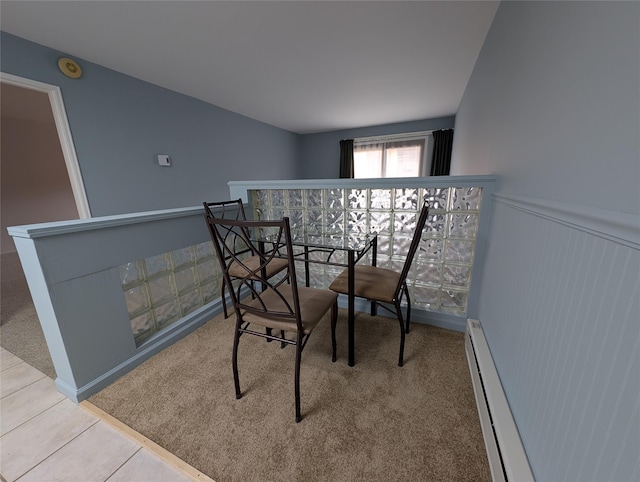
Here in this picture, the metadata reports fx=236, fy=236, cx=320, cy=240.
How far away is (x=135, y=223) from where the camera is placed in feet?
4.75

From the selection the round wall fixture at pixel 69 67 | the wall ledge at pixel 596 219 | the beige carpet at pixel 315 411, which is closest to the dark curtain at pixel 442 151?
the beige carpet at pixel 315 411

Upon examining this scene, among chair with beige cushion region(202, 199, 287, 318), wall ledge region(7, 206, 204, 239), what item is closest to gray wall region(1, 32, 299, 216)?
chair with beige cushion region(202, 199, 287, 318)

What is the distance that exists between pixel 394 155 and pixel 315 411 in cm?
518

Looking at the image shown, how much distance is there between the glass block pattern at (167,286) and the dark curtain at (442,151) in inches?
182

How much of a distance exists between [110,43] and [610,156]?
3.24 m

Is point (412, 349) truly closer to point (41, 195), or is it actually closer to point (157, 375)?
point (157, 375)

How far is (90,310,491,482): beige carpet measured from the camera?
98cm

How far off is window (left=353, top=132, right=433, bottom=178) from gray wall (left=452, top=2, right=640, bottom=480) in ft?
13.4

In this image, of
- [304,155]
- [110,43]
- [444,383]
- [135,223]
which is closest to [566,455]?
[444,383]

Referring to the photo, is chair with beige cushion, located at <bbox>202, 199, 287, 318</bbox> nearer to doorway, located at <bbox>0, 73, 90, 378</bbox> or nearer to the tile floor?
the tile floor

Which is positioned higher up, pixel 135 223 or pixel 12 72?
pixel 12 72

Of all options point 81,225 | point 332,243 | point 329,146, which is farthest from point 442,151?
point 81,225

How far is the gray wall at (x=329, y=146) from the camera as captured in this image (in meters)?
4.90

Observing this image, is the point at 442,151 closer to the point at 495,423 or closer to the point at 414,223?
the point at 414,223
